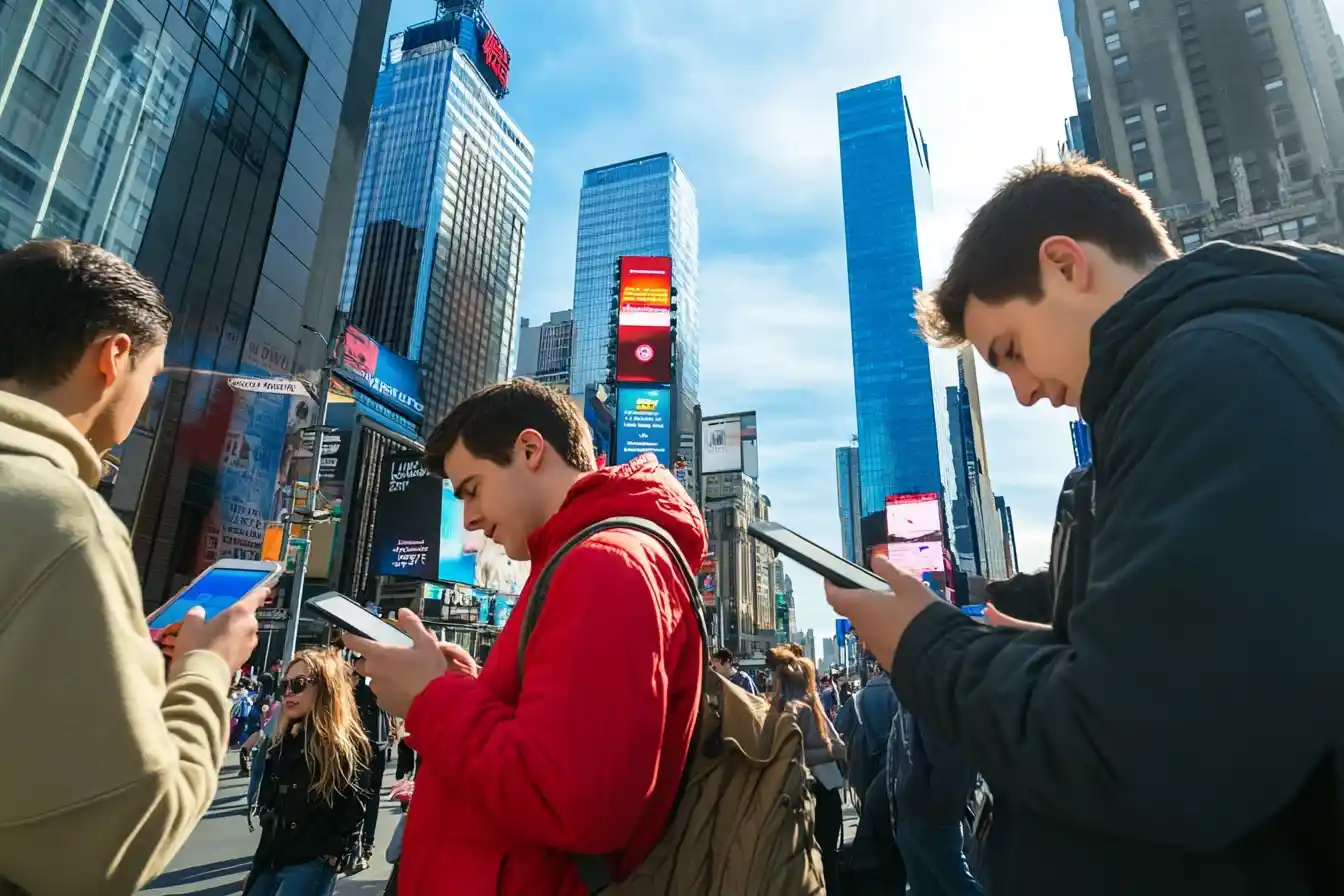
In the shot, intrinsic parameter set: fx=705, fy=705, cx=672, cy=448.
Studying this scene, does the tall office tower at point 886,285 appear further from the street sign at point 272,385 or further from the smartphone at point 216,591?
the smartphone at point 216,591

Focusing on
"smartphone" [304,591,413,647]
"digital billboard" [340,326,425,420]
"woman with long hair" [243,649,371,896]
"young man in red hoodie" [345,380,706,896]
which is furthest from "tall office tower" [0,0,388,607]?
"young man in red hoodie" [345,380,706,896]

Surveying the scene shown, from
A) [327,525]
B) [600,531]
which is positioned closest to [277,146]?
[327,525]

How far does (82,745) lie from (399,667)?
2.57 feet

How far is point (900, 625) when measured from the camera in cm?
146

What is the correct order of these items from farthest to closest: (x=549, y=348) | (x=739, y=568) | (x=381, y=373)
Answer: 1. (x=549, y=348)
2. (x=739, y=568)
3. (x=381, y=373)

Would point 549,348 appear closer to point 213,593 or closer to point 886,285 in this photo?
point 886,285

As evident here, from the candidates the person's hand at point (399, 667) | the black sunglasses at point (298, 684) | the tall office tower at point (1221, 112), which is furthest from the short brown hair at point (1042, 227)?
the tall office tower at point (1221, 112)

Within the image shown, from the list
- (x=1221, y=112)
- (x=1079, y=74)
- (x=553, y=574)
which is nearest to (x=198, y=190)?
(x=553, y=574)

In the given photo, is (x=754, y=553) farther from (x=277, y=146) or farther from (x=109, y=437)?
(x=109, y=437)

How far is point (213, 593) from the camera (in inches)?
89.9

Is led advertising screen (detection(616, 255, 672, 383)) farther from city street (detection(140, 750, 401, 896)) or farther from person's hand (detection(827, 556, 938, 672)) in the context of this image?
person's hand (detection(827, 556, 938, 672))

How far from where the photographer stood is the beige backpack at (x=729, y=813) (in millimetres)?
1844

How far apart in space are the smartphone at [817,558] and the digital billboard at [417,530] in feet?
127

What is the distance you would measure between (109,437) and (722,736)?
2033mm
